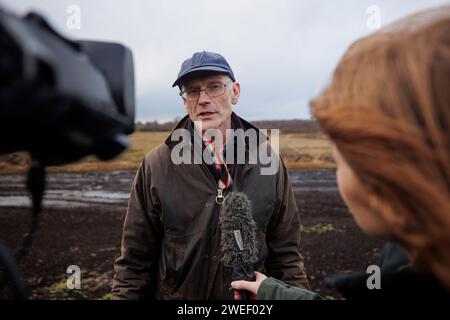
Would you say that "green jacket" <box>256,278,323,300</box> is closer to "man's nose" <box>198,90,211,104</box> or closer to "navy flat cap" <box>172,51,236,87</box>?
"man's nose" <box>198,90,211,104</box>

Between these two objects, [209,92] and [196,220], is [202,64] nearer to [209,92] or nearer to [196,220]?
[209,92]

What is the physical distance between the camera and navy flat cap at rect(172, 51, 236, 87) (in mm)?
2637

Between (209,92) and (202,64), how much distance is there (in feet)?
0.67

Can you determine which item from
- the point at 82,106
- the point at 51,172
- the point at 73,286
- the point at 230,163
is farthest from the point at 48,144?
the point at 51,172

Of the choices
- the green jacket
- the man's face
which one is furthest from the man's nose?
the green jacket

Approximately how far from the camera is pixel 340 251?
741 centimetres

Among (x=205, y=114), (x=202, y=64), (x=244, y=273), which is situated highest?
(x=202, y=64)

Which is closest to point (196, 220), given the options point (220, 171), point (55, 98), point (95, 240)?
point (220, 171)

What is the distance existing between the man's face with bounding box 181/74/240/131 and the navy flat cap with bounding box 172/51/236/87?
62mm

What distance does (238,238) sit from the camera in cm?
198

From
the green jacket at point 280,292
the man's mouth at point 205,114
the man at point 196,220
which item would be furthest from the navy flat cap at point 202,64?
the green jacket at point 280,292

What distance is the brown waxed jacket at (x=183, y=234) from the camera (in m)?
2.32

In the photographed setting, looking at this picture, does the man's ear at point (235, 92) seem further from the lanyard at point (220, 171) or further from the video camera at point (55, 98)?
the video camera at point (55, 98)

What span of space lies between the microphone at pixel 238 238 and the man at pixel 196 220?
0.32 m
